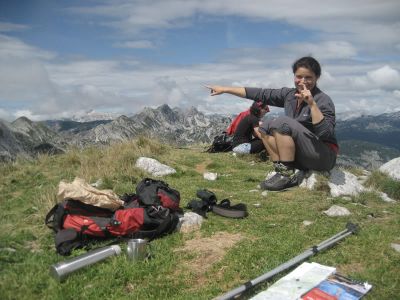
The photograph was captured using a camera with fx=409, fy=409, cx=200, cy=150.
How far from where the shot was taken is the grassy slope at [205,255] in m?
4.67

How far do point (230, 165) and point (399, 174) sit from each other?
4782 mm

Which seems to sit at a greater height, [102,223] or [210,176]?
[102,223]

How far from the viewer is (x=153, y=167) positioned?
38.1ft

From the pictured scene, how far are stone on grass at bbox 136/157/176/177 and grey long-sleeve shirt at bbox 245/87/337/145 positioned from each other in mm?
3263

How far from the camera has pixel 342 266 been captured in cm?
524

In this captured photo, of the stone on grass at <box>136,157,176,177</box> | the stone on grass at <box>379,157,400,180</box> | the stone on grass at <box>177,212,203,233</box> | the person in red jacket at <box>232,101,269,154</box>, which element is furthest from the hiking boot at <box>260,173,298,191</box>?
the person in red jacket at <box>232,101,269,154</box>

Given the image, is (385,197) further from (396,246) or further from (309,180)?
(396,246)

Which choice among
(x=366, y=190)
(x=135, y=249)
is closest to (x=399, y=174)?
(x=366, y=190)

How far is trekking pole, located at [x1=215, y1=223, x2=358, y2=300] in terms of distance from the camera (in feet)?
14.1

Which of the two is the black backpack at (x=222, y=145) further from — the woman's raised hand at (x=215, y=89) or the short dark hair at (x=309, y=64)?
the short dark hair at (x=309, y=64)

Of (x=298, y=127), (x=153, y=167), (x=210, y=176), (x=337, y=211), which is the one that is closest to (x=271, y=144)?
(x=298, y=127)

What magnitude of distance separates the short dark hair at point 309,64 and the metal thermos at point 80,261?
532 cm

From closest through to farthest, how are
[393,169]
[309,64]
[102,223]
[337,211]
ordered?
1. [102,223]
2. [337,211]
3. [309,64]
4. [393,169]

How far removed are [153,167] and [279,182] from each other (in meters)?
3.91
